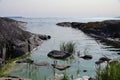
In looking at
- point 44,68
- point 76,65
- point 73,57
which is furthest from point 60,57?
point 44,68

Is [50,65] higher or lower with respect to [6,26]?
lower

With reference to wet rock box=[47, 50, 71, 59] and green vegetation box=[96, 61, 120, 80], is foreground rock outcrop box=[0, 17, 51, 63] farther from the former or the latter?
green vegetation box=[96, 61, 120, 80]

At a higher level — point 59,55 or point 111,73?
point 111,73

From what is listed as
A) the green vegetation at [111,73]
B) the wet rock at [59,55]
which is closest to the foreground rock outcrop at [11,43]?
the wet rock at [59,55]

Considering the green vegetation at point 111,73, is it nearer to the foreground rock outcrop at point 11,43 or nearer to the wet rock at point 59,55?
the foreground rock outcrop at point 11,43

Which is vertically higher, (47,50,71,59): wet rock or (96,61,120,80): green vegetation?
(96,61,120,80): green vegetation

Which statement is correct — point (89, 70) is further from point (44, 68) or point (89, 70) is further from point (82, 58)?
point (82, 58)

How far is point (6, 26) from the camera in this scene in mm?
26953

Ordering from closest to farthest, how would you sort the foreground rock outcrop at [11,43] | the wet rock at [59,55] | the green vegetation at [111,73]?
1. the green vegetation at [111,73]
2. the foreground rock outcrop at [11,43]
3. the wet rock at [59,55]

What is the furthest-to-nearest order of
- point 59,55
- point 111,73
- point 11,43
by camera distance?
point 59,55 < point 11,43 < point 111,73

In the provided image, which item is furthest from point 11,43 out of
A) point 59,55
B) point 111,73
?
point 111,73

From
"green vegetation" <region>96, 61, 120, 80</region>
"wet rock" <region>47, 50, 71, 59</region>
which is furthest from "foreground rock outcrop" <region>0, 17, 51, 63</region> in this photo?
"green vegetation" <region>96, 61, 120, 80</region>

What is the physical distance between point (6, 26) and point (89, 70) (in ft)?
31.8

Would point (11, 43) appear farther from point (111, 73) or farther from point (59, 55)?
point (111, 73)
